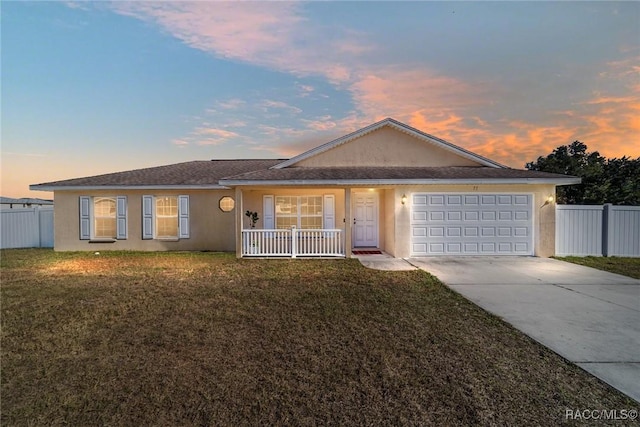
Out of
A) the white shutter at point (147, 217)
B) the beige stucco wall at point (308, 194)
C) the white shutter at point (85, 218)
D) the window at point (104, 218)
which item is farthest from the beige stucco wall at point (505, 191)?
the white shutter at point (85, 218)

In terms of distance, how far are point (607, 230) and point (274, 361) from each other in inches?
520

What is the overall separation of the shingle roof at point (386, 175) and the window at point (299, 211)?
1640mm

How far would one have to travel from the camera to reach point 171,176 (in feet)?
43.7

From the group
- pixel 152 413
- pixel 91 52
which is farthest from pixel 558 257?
pixel 91 52

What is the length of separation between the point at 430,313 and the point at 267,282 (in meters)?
3.99

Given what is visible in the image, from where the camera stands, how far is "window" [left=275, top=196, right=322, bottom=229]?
42.5 ft

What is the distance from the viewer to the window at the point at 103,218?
1265cm

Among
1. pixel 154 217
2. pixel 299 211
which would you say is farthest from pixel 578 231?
pixel 154 217

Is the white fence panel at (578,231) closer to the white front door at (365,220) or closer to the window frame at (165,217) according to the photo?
the white front door at (365,220)

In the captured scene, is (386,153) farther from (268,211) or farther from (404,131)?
(268,211)

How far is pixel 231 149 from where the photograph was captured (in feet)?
63.8

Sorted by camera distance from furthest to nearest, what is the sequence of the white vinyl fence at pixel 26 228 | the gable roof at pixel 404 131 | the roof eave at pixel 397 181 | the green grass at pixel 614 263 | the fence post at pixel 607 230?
the white vinyl fence at pixel 26 228 → the gable roof at pixel 404 131 → the fence post at pixel 607 230 → the roof eave at pixel 397 181 → the green grass at pixel 614 263

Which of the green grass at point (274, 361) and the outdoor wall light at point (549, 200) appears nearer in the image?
the green grass at point (274, 361)

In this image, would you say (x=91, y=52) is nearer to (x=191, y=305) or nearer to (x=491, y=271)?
(x=191, y=305)
